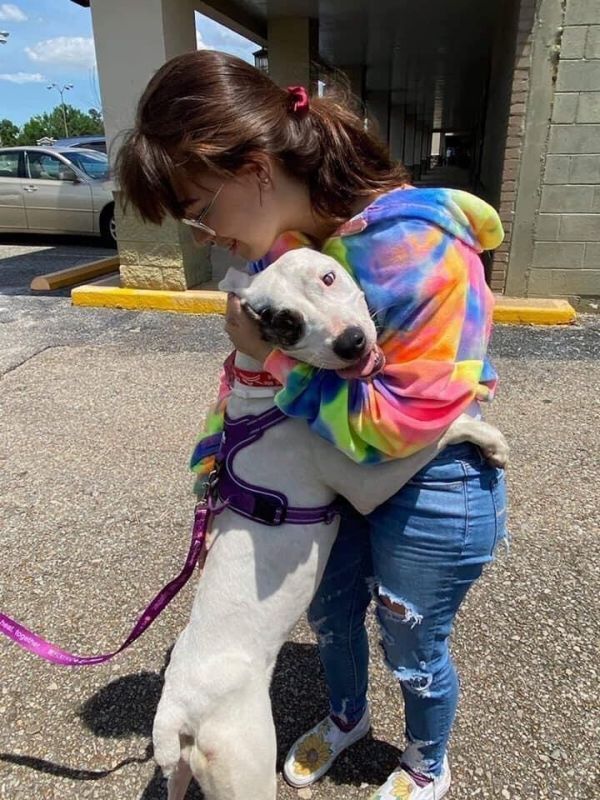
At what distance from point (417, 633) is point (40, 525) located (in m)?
2.28

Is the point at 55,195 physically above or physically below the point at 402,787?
above

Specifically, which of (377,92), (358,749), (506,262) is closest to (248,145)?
(358,749)

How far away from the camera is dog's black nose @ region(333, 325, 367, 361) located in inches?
45.3

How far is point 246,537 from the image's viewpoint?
138cm

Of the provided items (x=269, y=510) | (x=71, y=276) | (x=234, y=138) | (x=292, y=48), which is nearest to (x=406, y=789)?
(x=269, y=510)

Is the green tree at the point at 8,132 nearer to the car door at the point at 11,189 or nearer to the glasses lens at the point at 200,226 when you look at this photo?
the car door at the point at 11,189

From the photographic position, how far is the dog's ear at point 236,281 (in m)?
1.29

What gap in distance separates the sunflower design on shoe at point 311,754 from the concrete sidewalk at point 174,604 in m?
0.06

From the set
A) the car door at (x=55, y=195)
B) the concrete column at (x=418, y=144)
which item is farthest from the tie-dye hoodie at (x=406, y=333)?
the concrete column at (x=418, y=144)

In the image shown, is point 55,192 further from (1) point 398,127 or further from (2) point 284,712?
(1) point 398,127

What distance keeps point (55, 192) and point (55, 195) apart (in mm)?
50

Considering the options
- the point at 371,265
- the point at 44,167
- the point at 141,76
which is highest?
the point at 141,76

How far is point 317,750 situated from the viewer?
1.93m

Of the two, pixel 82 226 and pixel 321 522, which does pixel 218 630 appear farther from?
pixel 82 226
